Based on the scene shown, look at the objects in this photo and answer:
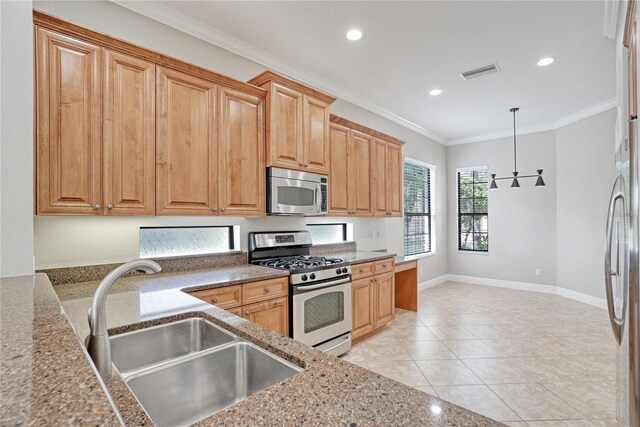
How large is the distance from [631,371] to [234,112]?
2.78 meters

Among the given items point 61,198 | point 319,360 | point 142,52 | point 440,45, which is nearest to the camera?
point 319,360

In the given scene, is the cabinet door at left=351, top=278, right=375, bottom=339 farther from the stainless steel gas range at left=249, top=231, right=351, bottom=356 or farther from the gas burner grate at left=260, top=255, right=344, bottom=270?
the gas burner grate at left=260, top=255, right=344, bottom=270

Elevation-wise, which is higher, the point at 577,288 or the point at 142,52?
the point at 142,52

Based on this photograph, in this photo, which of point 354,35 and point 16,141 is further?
point 354,35

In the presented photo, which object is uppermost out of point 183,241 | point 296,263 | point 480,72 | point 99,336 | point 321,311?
point 480,72

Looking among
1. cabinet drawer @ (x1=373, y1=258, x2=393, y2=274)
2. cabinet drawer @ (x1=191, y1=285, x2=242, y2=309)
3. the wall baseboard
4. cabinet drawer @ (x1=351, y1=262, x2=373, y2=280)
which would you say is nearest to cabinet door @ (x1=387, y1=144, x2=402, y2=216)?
cabinet drawer @ (x1=373, y1=258, x2=393, y2=274)

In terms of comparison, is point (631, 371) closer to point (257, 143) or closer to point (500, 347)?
point (500, 347)

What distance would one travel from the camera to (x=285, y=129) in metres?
2.92

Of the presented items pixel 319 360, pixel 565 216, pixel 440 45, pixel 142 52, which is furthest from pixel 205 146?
pixel 565 216

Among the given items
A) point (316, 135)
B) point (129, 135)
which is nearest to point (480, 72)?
point (316, 135)

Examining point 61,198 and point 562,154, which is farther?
point 562,154

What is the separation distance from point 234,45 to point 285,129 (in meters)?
0.95

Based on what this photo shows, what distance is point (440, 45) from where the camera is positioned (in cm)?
309

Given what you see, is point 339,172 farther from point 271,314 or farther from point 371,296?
point 271,314
